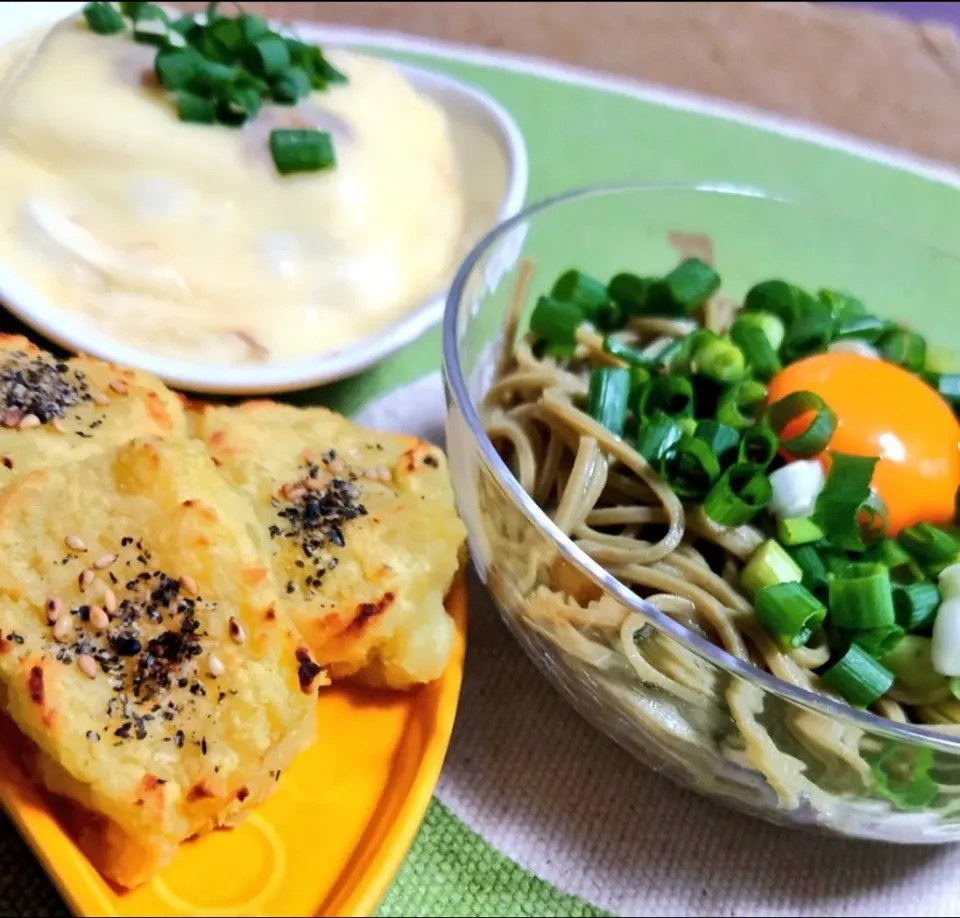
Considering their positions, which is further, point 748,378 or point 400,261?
point 400,261

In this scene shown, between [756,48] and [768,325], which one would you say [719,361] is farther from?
[756,48]

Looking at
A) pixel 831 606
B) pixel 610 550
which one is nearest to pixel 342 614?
pixel 610 550

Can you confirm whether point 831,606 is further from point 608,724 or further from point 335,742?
point 335,742

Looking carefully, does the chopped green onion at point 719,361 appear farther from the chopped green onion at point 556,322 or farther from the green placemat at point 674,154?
the green placemat at point 674,154

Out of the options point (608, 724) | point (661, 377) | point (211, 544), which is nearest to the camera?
→ point (211, 544)

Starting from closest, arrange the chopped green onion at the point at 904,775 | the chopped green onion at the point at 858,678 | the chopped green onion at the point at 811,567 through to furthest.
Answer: the chopped green onion at the point at 904,775, the chopped green onion at the point at 858,678, the chopped green onion at the point at 811,567

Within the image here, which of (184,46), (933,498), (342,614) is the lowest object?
(933,498)

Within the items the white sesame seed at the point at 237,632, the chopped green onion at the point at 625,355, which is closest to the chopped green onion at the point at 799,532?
the chopped green onion at the point at 625,355
